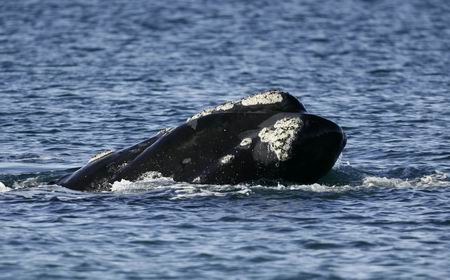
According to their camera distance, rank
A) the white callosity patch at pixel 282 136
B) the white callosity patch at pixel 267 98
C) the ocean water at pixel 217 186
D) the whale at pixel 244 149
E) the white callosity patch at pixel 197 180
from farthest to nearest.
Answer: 1. the white callosity patch at pixel 267 98
2. the white callosity patch at pixel 197 180
3. the whale at pixel 244 149
4. the white callosity patch at pixel 282 136
5. the ocean water at pixel 217 186

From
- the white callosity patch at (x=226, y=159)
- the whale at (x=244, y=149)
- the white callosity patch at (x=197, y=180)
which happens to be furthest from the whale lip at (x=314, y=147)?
the white callosity patch at (x=197, y=180)

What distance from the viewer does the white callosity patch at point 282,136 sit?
57.7 ft

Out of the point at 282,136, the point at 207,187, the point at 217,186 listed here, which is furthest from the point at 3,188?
the point at 282,136

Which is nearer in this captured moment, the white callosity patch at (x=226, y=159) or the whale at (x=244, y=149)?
the whale at (x=244, y=149)

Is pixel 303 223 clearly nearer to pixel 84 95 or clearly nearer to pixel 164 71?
pixel 84 95

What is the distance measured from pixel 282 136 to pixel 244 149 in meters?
0.62

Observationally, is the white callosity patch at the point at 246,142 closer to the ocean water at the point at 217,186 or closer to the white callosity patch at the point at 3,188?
the ocean water at the point at 217,186

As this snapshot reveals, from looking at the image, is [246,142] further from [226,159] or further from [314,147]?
[314,147]

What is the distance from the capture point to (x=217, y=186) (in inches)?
710

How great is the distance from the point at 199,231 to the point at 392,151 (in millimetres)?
7418

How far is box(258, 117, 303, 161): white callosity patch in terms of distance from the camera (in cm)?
1759

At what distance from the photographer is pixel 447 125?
2636 cm

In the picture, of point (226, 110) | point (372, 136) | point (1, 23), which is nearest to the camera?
point (226, 110)

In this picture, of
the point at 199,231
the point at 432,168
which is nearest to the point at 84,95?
the point at 432,168
